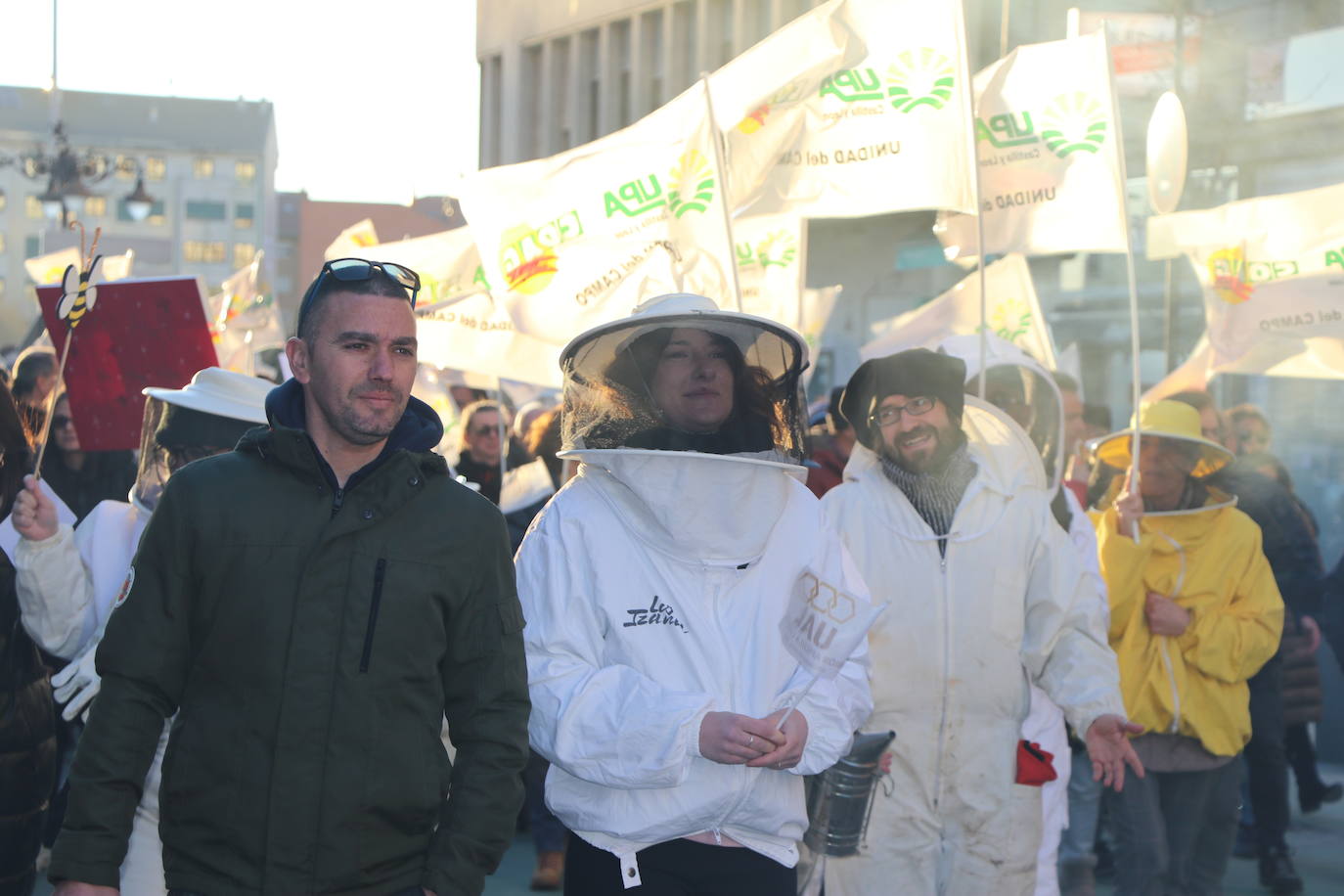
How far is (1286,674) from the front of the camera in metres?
7.00

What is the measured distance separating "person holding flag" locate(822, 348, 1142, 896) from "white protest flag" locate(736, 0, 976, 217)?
2.05 meters

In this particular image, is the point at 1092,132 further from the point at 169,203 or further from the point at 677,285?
the point at 169,203

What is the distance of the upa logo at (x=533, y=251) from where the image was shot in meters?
6.80

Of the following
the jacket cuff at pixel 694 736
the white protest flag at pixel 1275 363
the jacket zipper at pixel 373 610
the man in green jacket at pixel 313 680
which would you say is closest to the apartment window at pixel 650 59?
the white protest flag at pixel 1275 363

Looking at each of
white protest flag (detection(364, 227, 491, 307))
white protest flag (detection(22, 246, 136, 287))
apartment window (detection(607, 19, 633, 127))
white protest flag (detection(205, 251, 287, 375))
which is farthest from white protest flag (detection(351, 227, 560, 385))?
apartment window (detection(607, 19, 633, 127))

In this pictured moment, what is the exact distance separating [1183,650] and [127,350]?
11.4 feet

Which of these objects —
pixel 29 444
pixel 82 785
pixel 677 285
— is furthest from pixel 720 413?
pixel 677 285

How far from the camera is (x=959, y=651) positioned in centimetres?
395

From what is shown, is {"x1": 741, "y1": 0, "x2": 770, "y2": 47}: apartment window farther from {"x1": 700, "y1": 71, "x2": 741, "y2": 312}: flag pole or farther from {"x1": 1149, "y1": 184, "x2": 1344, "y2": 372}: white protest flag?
{"x1": 700, "y1": 71, "x2": 741, "y2": 312}: flag pole

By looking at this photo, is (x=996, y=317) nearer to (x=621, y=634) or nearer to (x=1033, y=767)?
(x=1033, y=767)

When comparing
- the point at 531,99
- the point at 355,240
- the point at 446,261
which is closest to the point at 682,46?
the point at 531,99

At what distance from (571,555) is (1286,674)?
16.3 ft

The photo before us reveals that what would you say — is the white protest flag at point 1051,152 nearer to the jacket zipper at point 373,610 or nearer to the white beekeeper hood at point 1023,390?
the white beekeeper hood at point 1023,390

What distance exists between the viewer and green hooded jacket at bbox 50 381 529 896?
2486 millimetres
